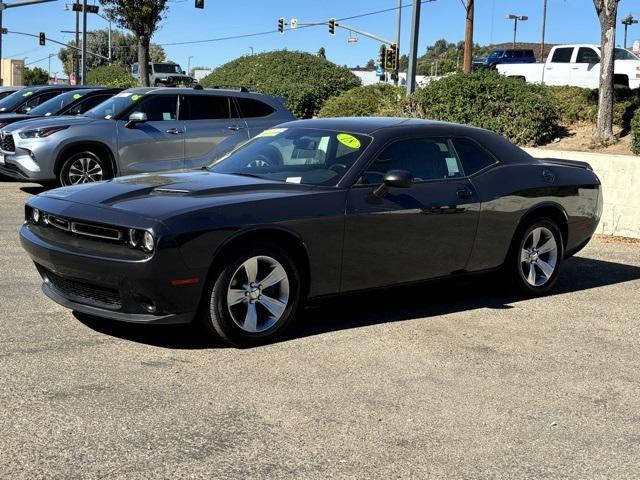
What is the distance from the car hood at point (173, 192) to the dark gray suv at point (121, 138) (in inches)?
249

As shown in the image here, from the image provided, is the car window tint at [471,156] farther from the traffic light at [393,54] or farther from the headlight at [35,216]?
the traffic light at [393,54]

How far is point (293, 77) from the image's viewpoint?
32.9m

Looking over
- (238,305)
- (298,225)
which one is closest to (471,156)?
(298,225)

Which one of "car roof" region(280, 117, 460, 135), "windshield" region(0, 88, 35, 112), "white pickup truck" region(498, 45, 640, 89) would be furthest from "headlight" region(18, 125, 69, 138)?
"white pickup truck" region(498, 45, 640, 89)

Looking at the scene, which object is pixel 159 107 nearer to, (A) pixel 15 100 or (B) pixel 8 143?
(B) pixel 8 143

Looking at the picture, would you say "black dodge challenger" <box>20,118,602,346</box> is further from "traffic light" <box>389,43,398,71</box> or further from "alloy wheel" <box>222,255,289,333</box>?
"traffic light" <box>389,43,398,71</box>

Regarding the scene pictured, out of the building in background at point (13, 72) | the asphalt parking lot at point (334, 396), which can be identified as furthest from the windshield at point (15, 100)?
the building in background at point (13, 72)

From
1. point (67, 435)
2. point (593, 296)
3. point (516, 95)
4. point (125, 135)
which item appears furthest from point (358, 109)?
point (67, 435)

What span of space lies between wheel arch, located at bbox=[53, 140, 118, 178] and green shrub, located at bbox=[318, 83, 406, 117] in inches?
346

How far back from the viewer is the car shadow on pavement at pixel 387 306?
5.87 metres

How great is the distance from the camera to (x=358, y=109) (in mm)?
22000

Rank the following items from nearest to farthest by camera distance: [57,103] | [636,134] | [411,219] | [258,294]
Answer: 1. [258,294]
2. [411,219]
3. [636,134]
4. [57,103]

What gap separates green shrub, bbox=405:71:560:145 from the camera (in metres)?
17.7

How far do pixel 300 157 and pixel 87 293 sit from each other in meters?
1.95
